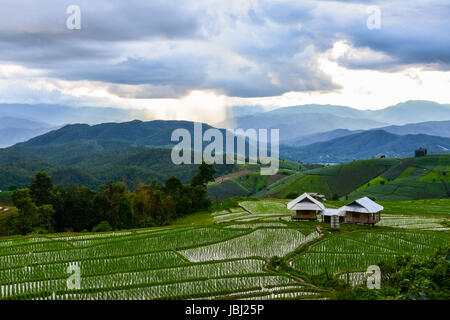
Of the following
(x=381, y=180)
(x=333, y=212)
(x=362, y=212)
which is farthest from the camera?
(x=381, y=180)

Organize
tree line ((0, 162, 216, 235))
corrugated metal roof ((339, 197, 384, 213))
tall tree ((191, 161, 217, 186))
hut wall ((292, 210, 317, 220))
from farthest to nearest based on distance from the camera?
tall tree ((191, 161, 217, 186))
tree line ((0, 162, 216, 235))
hut wall ((292, 210, 317, 220))
corrugated metal roof ((339, 197, 384, 213))

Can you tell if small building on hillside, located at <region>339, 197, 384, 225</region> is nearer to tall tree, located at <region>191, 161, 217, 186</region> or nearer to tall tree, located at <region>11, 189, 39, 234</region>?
tall tree, located at <region>191, 161, 217, 186</region>

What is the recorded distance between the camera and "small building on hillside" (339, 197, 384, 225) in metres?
38.7

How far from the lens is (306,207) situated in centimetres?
4200

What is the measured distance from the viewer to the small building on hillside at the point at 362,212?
127 feet

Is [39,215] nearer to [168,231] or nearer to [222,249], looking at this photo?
[168,231]

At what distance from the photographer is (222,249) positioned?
1216 inches

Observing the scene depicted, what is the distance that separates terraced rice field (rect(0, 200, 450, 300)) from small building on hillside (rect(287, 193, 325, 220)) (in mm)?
1889

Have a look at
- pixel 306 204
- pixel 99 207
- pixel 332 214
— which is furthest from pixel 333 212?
pixel 99 207

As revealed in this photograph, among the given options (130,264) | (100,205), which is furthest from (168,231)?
(100,205)

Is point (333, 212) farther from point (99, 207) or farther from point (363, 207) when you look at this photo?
point (99, 207)

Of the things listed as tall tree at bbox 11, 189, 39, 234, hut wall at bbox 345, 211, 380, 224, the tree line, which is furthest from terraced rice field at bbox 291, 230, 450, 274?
tall tree at bbox 11, 189, 39, 234

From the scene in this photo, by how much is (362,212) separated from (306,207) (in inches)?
226

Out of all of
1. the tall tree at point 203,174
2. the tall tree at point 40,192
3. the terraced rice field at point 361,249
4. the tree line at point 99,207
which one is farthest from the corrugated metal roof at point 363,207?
the tall tree at point 40,192
